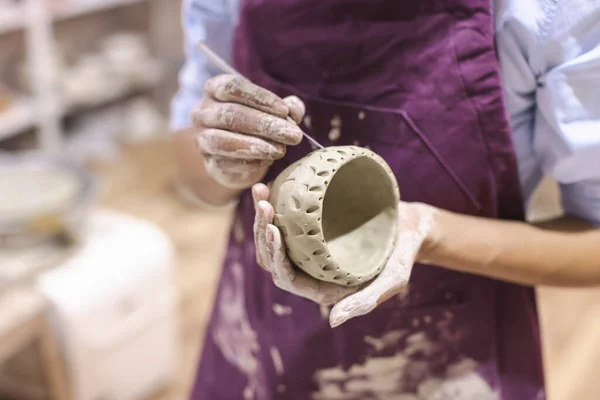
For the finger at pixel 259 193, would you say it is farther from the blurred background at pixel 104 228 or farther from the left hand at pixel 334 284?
the blurred background at pixel 104 228

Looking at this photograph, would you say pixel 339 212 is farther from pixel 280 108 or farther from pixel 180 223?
pixel 180 223

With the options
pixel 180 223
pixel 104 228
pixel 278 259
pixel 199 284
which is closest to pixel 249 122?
pixel 278 259

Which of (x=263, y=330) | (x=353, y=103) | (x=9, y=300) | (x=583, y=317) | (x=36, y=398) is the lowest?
(x=583, y=317)

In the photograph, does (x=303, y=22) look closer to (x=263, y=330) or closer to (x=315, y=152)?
(x=315, y=152)

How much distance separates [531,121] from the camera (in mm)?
667

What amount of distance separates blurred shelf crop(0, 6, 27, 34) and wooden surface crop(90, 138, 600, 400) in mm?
633

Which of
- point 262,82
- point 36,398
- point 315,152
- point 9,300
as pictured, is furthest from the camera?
point 36,398

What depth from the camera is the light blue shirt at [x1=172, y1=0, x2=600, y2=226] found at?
59cm

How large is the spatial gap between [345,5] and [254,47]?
0.37 feet

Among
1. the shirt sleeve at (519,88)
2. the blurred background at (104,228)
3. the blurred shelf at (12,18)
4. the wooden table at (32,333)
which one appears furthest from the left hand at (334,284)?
the blurred shelf at (12,18)

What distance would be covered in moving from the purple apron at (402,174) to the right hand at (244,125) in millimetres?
47

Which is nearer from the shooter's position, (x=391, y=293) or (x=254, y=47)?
(x=391, y=293)

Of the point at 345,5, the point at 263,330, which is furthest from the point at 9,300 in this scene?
the point at 345,5

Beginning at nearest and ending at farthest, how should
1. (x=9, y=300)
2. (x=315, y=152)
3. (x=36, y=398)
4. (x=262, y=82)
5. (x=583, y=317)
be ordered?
(x=315, y=152), (x=262, y=82), (x=9, y=300), (x=36, y=398), (x=583, y=317)
